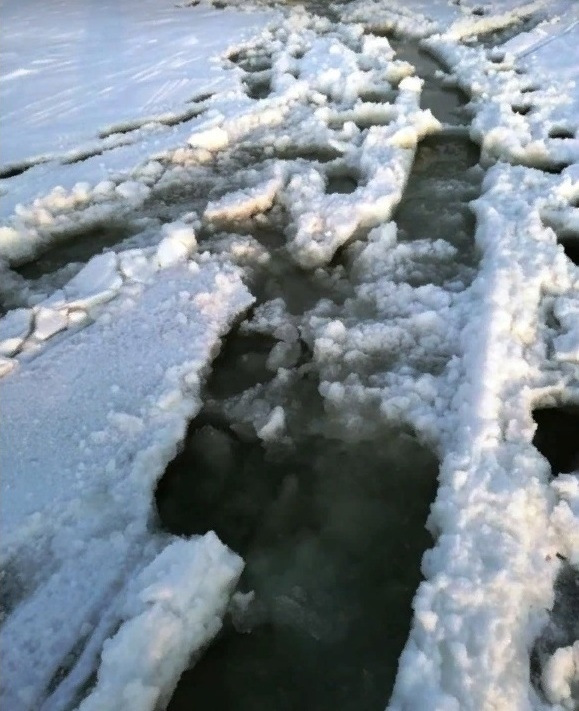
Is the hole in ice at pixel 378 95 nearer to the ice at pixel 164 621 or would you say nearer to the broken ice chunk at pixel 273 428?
the broken ice chunk at pixel 273 428

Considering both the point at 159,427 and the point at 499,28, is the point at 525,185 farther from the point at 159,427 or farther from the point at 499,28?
the point at 499,28

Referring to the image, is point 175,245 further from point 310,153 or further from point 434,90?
point 434,90

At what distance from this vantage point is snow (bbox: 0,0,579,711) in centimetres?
158

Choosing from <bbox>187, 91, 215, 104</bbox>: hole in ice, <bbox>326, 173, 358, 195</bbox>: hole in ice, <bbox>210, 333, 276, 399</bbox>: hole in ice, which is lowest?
<bbox>210, 333, 276, 399</bbox>: hole in ice

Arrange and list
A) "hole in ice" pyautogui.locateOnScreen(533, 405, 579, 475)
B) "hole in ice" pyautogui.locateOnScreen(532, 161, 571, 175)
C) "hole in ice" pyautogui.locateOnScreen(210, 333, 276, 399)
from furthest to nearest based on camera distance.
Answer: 1. "hole in ice" pyautogui.locateOnScreen(532, 161, 571, 175)
2. "hole in ice" pyautogui.locateOnScreen(210, 333, 276, 399)
3. "hole in ice" pyautogui.locateOnScreen(533, 405, 579, 475)

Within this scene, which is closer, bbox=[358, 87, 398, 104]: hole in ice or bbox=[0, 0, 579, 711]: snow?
bbox=[0, 0, 579, 711]: snow

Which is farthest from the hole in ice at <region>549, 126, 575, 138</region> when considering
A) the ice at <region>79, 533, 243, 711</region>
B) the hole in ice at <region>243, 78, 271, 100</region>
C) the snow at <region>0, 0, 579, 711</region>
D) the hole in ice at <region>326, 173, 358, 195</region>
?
the ice at <region>79, 533, 243, 711</region>

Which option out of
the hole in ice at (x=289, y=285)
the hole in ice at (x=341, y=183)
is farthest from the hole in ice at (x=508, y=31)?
the hole in ice at (x=289, y=285)

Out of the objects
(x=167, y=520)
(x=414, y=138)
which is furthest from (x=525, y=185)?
(x=167, y=520)

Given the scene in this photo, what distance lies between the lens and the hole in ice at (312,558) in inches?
62.1

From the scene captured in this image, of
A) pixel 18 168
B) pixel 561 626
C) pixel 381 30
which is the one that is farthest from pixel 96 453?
pixel 381 30

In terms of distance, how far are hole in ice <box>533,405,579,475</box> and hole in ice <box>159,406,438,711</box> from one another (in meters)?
0.38

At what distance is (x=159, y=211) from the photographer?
132 inches

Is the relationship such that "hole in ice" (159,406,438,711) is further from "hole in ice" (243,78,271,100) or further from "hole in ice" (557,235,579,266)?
"hole in ice" (243,78,271,100)
